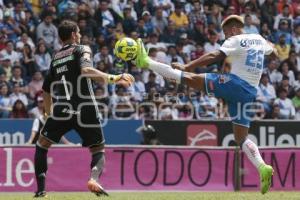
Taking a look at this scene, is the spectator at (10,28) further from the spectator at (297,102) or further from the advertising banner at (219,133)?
the spectator at (297,102)

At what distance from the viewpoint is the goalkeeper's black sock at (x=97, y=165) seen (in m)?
11.6

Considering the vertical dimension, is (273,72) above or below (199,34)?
below

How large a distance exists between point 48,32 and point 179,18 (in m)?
4.10

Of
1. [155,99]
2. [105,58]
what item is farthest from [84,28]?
[155,99]

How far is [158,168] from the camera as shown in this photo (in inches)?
647

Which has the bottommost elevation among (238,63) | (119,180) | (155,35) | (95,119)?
(119,180)

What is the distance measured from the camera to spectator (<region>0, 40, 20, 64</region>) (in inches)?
854

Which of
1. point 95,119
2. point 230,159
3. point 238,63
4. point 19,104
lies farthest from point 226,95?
point 19,104

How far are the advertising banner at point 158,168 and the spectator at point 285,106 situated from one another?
5175mm

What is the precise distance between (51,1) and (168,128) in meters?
6.08

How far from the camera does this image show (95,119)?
11.7 m

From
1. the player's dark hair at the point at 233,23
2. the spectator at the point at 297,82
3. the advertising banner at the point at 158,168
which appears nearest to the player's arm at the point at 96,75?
the player's dark hair at the point at 233,23

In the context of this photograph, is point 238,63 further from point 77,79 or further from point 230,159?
point 230,159

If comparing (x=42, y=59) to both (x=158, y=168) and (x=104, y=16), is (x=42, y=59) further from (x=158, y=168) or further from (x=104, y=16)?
(x=158, y=168)
